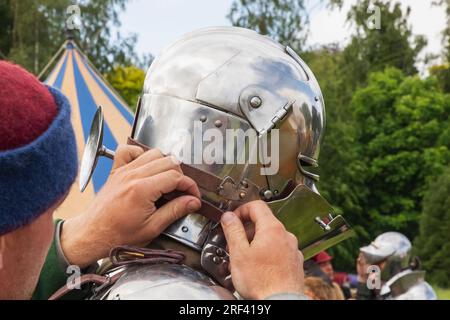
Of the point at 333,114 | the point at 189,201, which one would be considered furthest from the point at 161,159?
the point at 333,114

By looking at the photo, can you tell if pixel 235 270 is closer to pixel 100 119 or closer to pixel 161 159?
pixel 161 159

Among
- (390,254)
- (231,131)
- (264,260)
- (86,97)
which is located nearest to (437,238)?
(390,254)

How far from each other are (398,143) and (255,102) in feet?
93.3

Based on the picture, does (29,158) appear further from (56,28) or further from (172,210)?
(56,28)

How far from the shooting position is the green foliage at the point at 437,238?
1992 centimetres

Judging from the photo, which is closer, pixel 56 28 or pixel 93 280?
pixel 93 280

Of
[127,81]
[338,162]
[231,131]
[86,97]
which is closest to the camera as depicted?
[231,131]

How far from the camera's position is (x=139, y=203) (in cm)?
202

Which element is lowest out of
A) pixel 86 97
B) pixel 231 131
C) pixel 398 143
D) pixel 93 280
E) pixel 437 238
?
pixel 437 238

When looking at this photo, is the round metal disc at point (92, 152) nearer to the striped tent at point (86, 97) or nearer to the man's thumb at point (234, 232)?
the man's thumb at point (234, 232)

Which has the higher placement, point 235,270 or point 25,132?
point 25,132

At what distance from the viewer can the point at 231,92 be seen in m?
2.20

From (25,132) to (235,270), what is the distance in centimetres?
65

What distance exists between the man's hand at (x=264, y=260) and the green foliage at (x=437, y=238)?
729 inches
